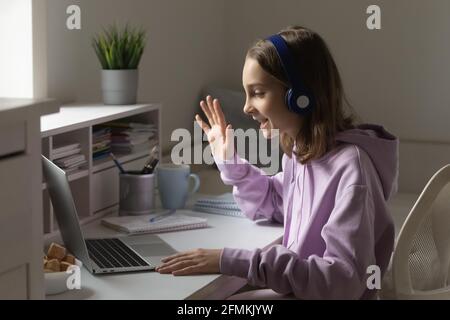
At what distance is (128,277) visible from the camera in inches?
68.6

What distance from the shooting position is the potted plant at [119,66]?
247 centimetres

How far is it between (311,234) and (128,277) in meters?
0.39

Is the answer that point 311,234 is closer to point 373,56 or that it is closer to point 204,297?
point 204,297

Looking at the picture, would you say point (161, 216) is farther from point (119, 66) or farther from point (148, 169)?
point (119, 66)

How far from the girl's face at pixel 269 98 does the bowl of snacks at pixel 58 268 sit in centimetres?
51

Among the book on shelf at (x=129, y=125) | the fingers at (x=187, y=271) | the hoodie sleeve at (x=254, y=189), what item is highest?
the book on shelf at (x=129, y=125)

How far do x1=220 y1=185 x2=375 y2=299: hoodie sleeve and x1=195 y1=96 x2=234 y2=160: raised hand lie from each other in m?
0.47

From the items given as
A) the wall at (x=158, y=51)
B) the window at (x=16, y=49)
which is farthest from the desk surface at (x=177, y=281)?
the wall at (x=158, y=51)

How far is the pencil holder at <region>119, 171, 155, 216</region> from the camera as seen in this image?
2266 mm

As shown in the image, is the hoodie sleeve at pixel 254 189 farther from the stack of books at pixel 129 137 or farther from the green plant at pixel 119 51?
the green plant at pixel 119 51

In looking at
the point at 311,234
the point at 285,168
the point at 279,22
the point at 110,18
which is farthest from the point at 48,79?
the point at 279,22

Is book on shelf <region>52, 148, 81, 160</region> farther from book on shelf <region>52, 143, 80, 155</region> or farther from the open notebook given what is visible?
the open notebook

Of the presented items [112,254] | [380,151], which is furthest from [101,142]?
[380,151]
